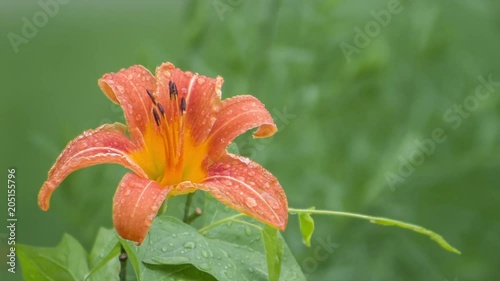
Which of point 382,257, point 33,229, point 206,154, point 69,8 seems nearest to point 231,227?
point 206,154

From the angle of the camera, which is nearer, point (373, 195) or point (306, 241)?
point (306, 241)

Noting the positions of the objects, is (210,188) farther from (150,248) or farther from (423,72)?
(423,72)

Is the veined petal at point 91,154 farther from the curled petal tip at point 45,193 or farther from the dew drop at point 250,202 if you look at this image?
the dew drop at point 250,202

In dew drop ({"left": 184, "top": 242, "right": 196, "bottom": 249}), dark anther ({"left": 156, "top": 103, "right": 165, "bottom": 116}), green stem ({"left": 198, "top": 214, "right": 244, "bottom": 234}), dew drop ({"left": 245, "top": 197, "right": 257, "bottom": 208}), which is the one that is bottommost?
green stem ({"left": 198, "top": 214, "right": 244, "bottom": 234})

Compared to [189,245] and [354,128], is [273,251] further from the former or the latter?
[354,128]

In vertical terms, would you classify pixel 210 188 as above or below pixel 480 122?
above

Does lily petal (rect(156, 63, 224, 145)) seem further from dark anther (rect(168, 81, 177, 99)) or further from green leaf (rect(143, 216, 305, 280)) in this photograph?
green leaf (rect(143, 216, 305, 280))

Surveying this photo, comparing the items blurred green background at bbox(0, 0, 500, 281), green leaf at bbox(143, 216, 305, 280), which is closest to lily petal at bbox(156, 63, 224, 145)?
green leaf at bbox(143, 216, 305, 280)

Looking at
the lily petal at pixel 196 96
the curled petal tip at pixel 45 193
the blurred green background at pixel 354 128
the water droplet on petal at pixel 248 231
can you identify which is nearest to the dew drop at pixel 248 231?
the water droplet on petal at pixel 248 231
